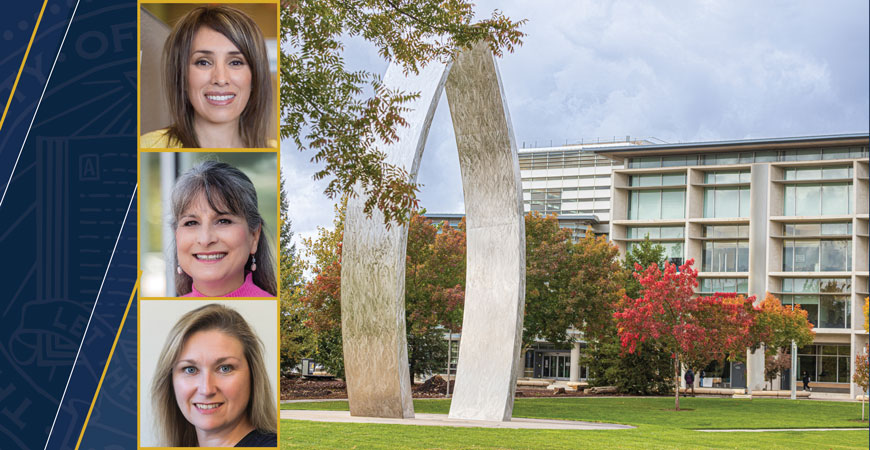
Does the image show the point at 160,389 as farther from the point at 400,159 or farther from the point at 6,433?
the point at 400,159

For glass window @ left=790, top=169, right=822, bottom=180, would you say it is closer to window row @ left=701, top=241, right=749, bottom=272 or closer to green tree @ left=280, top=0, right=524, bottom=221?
window row @ left=701, top=241, right=749, bottom=272

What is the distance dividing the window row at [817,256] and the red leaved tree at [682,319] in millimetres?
29698

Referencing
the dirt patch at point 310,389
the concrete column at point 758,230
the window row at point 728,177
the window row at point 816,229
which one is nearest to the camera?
the dirt patch at point 310,389

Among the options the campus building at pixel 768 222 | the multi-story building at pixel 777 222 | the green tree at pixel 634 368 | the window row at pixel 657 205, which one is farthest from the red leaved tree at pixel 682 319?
the window row at pixel 657 205

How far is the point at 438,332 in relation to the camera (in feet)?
119

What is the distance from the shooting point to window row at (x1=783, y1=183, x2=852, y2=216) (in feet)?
186

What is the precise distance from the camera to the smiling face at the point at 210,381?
5215 mm

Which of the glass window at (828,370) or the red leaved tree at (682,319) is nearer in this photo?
the red leaved tree at (682,319)

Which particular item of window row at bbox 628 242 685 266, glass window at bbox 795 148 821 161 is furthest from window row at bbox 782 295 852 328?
glass window at bbox 795 148 821 161

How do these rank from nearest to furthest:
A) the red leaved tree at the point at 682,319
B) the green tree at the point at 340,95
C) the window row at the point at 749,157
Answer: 1. the green tree at the point at 340,95
2. the red leaved tree at the point at 682,319
3. the window row at the point at 749,157

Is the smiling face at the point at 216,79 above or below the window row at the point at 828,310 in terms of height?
above

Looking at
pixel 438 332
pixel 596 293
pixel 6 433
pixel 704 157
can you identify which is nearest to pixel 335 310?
pixel 438 332

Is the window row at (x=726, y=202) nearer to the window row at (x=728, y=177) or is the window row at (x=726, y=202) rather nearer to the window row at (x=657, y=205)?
the window row at (x=728, y=177)

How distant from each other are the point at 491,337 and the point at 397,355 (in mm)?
3190
